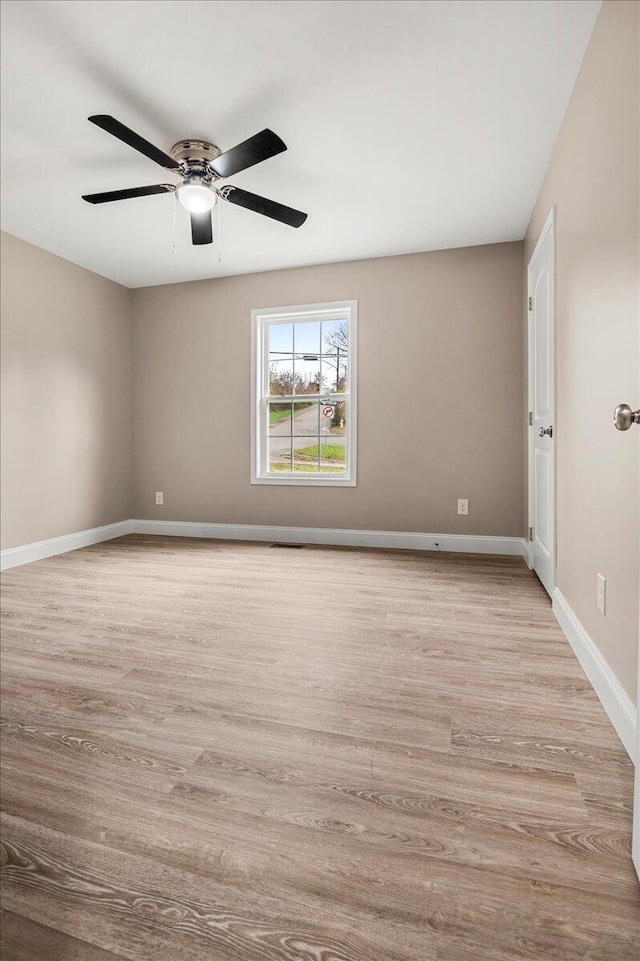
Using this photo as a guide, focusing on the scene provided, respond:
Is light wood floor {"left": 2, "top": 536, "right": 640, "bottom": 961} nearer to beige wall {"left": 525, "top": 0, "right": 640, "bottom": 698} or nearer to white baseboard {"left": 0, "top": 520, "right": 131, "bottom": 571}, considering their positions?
beige wall {"left": 525, "top": 0, "right": 640, "bottom": 698}

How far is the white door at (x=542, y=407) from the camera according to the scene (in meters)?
2.72

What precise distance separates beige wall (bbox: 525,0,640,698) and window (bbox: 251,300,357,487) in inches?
86.3

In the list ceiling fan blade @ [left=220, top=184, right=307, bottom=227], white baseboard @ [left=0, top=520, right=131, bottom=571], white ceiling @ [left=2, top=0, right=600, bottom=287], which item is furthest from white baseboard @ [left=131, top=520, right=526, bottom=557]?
ceiling fan blade @ [left=220, top=184, right=307, bottom=227]

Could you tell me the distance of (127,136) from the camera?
2.12 m

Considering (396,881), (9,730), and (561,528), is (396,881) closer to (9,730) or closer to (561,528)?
(9,730)

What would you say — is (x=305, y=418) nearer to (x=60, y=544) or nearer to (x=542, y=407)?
(x=542, y=407)

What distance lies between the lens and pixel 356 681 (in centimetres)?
191

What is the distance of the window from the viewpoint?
14.7ft

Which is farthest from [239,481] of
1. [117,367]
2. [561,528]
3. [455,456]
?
[561,528]

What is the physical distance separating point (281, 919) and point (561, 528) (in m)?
2.12

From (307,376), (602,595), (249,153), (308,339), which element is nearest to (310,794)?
(602,595)

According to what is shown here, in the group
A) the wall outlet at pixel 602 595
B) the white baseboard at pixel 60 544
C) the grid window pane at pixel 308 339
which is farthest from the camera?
the grid window pane at pixel 308 339

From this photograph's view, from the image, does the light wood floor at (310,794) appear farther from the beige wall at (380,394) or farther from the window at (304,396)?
the window at (304,396)

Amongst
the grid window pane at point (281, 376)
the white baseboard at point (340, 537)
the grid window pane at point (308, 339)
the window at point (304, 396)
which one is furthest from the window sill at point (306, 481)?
the grid window pane at point (308, 339)
